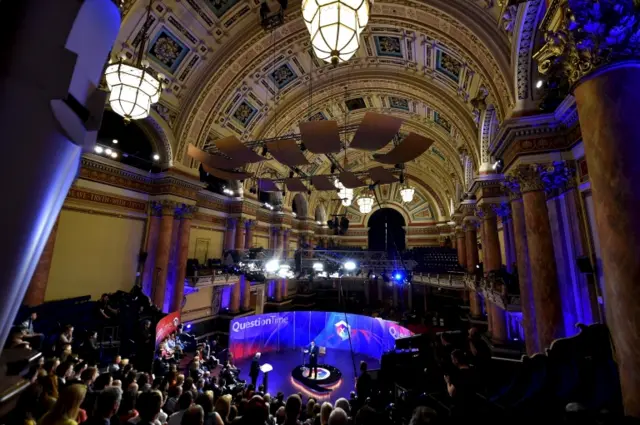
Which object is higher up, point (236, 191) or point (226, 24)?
point (226, 24)

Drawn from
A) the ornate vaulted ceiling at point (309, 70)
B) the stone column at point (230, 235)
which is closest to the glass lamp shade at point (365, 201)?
the ornate vaulted ceiling at point (309, 70)

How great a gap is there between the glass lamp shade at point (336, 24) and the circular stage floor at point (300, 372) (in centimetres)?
973

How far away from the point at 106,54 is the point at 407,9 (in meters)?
8.82

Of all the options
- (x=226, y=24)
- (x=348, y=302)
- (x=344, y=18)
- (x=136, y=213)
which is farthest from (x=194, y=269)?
(x=348, y=302)

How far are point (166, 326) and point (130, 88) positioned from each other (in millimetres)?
6891

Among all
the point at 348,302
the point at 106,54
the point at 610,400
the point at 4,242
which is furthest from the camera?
the point at 348,302

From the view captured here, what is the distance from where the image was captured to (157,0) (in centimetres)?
704

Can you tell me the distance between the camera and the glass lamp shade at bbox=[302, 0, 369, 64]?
3033 mm

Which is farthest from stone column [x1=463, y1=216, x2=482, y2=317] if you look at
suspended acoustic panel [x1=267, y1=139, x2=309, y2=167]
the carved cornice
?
suspended acoustic panel [x1=267, y1=139, x2=309, y2=167]

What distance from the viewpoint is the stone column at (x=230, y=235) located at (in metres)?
13.7

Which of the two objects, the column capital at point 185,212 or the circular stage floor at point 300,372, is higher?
the column capital at point 185,212

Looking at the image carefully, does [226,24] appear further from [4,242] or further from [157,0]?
[4,242]

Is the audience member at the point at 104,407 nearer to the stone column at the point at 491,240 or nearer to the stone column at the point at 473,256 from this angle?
the stone column at the point at 491,240

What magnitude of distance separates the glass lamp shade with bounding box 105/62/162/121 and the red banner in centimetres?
586
